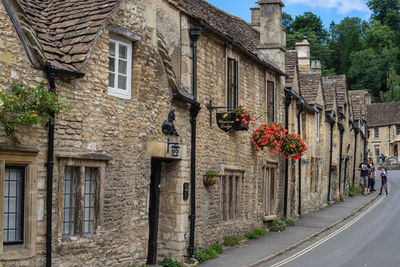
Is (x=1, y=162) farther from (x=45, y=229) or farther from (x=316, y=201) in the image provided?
(x=316, y=201)

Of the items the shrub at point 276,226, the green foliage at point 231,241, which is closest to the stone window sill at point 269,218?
the shrub at point 276,226

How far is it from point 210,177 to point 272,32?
926 cm

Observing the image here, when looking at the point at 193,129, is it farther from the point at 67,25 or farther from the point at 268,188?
the point at 268,188

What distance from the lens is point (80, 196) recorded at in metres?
11.1

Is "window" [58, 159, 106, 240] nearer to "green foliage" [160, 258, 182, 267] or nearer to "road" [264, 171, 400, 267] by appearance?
"green foliage" [160, 258, 182, 267]

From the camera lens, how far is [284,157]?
22.5 m

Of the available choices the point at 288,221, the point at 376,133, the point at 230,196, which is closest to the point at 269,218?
the point at 288,221

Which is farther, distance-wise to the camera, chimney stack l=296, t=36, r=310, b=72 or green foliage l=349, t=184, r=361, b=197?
green foliage l=349, t=184, r=361, b=197

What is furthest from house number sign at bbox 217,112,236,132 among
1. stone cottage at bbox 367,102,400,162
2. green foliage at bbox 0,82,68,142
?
stone cottage at bbox 367,102,400,162

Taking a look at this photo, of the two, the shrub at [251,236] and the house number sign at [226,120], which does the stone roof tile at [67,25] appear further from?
the shrub at [251,236]

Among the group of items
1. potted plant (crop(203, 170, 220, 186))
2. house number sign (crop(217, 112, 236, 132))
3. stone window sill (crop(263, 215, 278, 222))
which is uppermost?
house number sign (crop(217, 112, 236, 132))

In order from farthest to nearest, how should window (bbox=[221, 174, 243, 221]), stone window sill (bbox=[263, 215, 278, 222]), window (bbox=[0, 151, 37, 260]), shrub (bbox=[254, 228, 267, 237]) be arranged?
stone window sill (bbox=[263, 215, 278, 222]), shrub (bbox=[254, 228, 267, 237]), window (bbox=[221, 174, 243, 221]), window (bbox=[0, 151, 37, 260])

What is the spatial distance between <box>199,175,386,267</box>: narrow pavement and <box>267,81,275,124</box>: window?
14.3 feet

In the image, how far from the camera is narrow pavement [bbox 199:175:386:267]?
15242 millimetres
